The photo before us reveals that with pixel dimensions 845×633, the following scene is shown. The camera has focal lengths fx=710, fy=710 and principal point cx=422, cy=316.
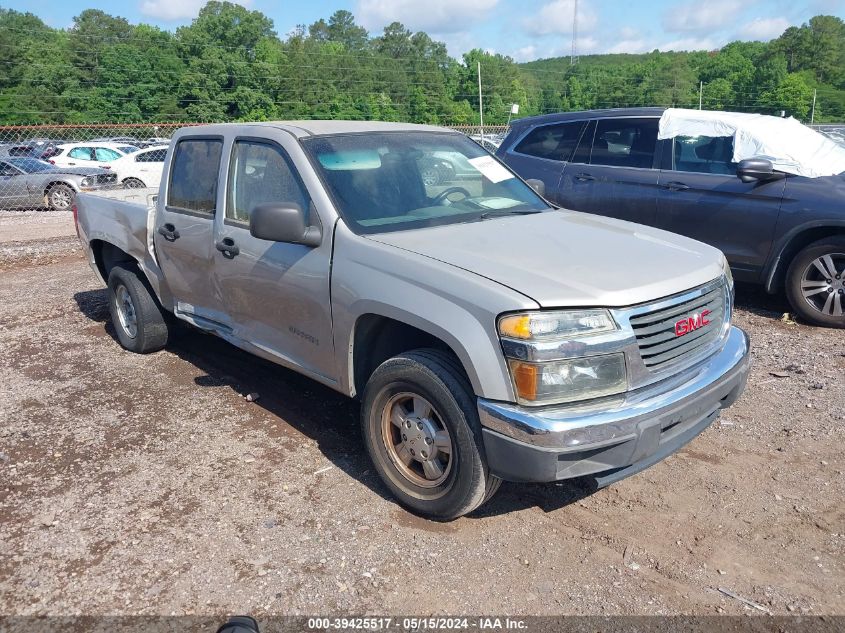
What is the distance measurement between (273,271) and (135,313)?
7.84 feet

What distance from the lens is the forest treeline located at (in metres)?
51.2

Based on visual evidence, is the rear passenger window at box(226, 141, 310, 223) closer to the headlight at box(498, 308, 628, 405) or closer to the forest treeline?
the headlight at box(498, 308, 628, 405)

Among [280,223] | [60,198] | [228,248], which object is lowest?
Result: [60,198]

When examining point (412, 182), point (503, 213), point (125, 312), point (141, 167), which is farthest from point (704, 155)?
point (141, 167)

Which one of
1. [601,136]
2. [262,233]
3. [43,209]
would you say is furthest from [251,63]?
[262,233]

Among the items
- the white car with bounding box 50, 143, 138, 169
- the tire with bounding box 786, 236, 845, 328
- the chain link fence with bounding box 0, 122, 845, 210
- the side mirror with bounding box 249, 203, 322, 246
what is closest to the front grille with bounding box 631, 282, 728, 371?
the side mirror with bounding box 249, 203, 322, 246

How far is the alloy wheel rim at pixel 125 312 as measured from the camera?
6.10 meters

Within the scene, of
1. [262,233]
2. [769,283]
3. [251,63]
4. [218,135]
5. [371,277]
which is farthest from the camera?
[251,63]

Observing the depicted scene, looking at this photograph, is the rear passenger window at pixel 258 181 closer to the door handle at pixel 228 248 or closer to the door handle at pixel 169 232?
the door handle at pixel 228 248

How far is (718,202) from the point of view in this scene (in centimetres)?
658

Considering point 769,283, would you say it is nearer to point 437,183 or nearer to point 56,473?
point 437,183

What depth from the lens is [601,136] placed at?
7.46 metres

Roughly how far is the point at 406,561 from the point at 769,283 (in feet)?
15.5

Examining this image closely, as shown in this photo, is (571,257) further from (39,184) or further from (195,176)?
(39,184)
